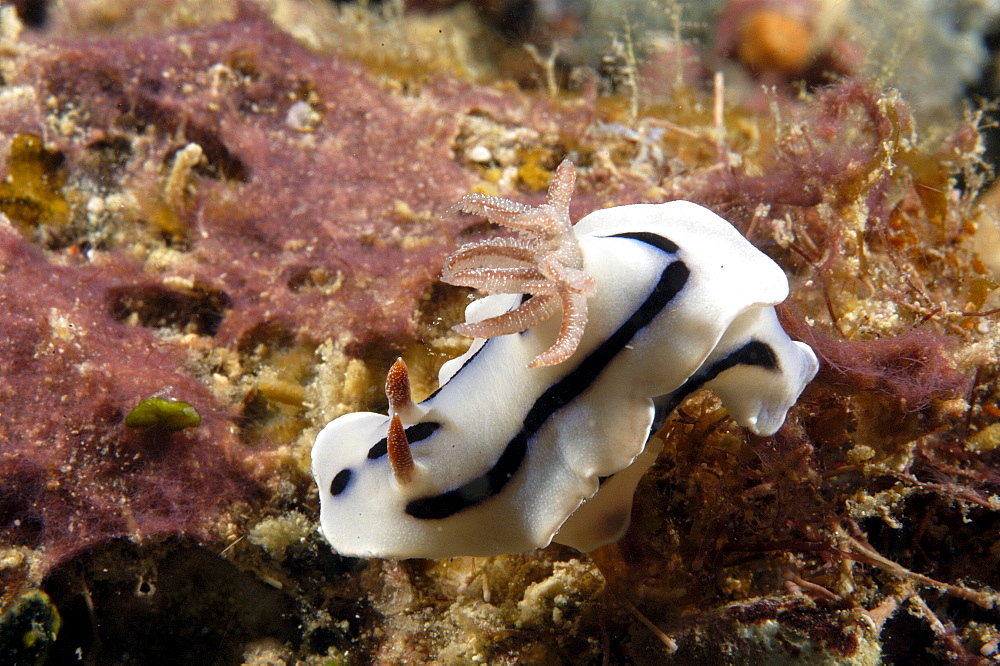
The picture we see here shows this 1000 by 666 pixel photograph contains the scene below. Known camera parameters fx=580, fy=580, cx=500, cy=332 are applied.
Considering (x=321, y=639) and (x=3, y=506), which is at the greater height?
(x=3, y=506)

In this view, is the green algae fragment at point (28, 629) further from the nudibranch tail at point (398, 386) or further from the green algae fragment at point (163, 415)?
the nudibranch tail at point (398, 386)

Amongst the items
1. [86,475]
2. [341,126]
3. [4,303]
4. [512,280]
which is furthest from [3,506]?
[341,126]

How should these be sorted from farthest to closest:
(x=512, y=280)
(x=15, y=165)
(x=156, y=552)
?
(x=15, y=165), (x=156, y=552), (x=512, y=280)

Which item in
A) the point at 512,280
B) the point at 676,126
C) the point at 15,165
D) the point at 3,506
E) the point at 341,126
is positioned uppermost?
the point at 512,280

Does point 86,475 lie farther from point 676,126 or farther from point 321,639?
point 676,126

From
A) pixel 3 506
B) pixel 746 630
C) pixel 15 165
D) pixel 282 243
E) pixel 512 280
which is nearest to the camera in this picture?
pixel 512 280

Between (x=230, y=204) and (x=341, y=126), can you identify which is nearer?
(x=230, y=204)

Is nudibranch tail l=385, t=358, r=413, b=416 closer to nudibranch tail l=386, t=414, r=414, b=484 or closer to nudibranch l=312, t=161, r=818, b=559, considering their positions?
nudibranch l=312, t=161, r=818, b=559

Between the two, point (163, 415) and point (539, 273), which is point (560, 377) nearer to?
point (539, 273)
